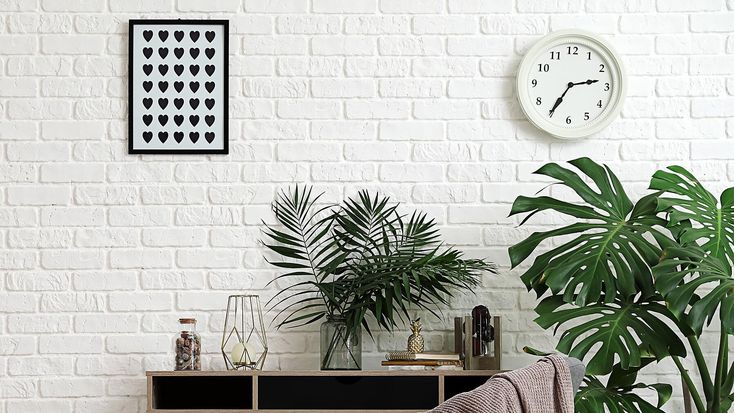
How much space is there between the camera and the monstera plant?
7.98 ft

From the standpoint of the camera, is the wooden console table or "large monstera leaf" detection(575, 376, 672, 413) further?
the wooden console table

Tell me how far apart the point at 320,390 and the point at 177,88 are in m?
1.10

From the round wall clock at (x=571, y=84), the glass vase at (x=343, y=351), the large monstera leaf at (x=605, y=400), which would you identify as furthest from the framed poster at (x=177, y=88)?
the large monstera leaf at (x=605, y=400)

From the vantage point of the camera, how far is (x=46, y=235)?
302 cm

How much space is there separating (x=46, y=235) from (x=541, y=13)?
1.80m

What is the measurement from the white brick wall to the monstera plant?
0.32 m

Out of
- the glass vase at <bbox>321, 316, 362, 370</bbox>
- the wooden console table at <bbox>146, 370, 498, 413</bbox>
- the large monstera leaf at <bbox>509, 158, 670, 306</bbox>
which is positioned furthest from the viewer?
the glass vase at <bbox>321, 316, 362, 370</bbox>

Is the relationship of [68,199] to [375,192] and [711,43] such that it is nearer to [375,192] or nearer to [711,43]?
[375,192]

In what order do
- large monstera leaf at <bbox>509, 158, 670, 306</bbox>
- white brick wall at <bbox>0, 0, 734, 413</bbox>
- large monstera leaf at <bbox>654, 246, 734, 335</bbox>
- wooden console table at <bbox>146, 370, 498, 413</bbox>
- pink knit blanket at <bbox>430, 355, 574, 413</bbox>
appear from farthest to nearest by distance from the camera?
white brick wall at <bbox>0, 0, 734, 413</bbox> → wooden console table at <bbox>146, 370, 498, 413</bbox> → large monstera leaf at <bbox>509, 158, 670, 306</bbox> → large monstera leaf at <bbox>654, 246, 734, 335</bbox> → pink knit blanket at <bbox>430, 355, 574, 413</bbox>

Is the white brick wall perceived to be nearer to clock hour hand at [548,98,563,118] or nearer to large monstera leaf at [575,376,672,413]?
clock hour hand at [548,98,563,118]

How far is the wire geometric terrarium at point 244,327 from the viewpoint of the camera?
2894 millimetres

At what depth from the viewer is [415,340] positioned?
2836 millimetres

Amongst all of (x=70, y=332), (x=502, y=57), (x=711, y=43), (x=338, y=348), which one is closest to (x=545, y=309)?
(x=338, y=348)

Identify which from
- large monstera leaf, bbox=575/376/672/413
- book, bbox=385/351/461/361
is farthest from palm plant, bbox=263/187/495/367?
large monstera leaf, bbox=575/376/672/413
